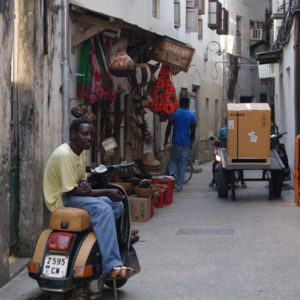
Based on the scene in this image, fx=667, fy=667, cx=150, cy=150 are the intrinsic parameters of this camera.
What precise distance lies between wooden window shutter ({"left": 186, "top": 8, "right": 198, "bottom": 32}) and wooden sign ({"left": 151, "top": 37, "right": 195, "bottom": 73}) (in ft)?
20.2

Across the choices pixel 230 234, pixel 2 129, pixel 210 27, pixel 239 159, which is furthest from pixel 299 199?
pixel 210 27

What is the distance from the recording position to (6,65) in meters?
6.47

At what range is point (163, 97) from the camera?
14133 millimetres

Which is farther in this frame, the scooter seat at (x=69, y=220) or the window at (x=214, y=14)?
the window at (x=214, y=14)

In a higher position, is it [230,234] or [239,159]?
[239,159]

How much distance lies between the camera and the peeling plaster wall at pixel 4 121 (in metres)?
6.37

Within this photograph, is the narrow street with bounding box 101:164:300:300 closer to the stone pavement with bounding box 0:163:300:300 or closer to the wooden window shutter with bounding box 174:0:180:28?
the stone pavement with bounding box 0:163:300:300

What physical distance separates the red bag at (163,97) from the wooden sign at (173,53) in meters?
0.38

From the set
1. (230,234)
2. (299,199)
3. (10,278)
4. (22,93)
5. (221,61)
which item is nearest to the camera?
(10,278)

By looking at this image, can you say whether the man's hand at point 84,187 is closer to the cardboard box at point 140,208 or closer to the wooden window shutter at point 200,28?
the cardboard box at point 140,208

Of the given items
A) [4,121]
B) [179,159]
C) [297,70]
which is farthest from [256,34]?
[4,121]

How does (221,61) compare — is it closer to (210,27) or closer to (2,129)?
(210,27)

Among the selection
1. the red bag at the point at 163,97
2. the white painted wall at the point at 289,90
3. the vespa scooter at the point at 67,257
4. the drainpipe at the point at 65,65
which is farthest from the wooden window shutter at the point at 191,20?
the vespa scooter at the point at 67,257

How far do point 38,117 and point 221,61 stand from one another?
21335 mm
